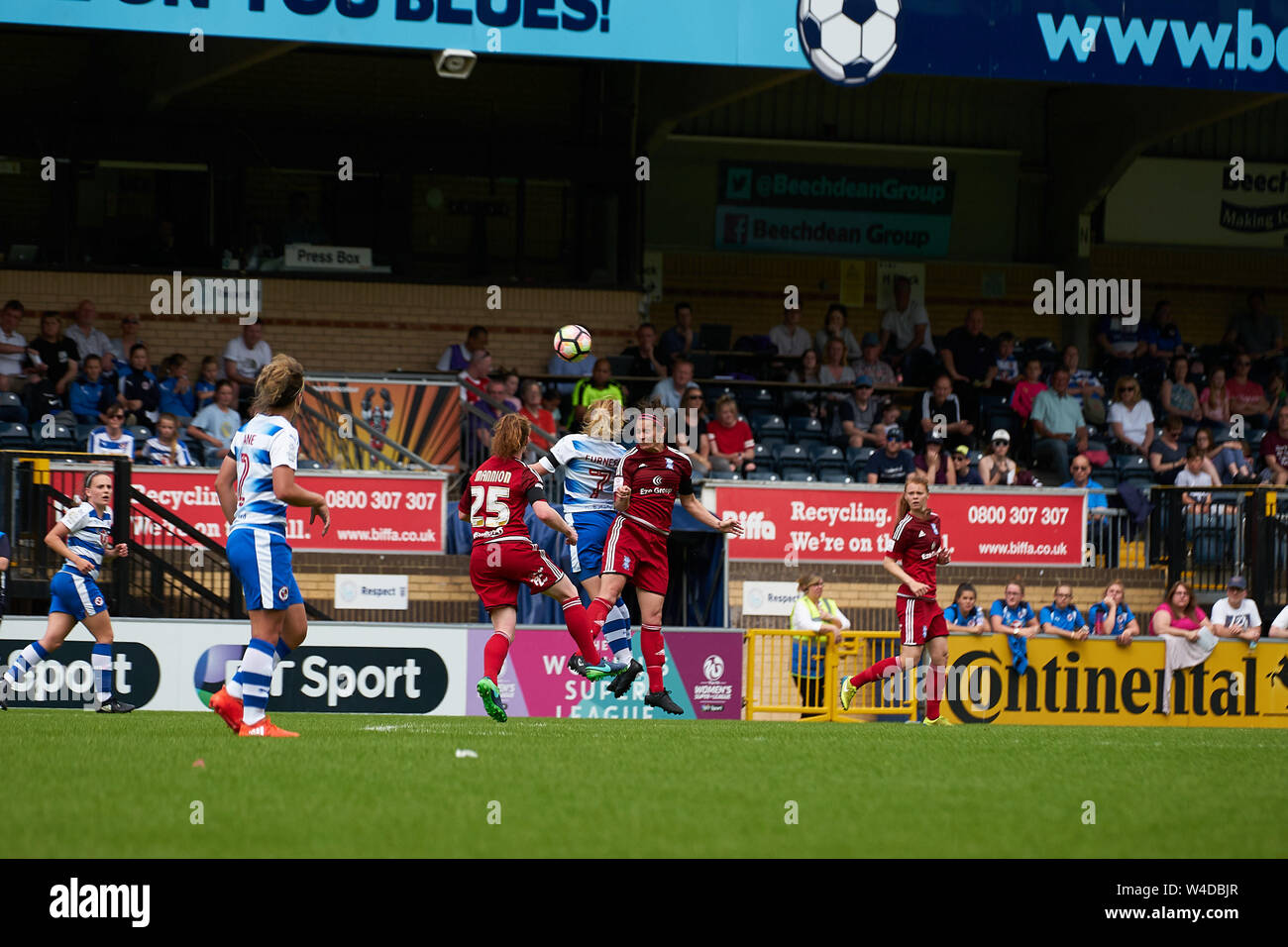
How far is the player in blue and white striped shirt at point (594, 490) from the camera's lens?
41.0ft

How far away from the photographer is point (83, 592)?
1351cm

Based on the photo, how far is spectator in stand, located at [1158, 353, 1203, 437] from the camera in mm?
24172

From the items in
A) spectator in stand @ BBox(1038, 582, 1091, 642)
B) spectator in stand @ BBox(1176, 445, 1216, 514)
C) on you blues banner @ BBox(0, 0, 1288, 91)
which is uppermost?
on you blues banner @ BBox(0, 0, 1288, 91)

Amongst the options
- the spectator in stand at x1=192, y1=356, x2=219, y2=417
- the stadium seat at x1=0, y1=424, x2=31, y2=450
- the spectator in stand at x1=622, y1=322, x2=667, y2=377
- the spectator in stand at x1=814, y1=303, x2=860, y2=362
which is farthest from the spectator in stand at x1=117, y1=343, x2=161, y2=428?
the spectator in stand at x1=814, y1=303, x2=860, y2=362

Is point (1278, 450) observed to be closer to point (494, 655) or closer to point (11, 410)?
point (494, 655)

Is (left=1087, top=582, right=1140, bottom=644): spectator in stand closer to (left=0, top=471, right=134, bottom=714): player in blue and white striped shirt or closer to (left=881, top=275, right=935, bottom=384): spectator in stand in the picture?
(left=881, top=275, right=935, bottom=384): spectator in stand

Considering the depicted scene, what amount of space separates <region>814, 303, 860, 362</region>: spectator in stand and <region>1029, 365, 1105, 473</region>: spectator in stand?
9.19ft

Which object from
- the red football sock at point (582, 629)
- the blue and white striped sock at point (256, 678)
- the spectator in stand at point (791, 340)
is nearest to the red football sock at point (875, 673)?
the red football sock at point (582, 629)

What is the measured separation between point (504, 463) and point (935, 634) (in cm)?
547

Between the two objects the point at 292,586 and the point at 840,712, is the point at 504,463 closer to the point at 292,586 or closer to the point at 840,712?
the point at 292,586

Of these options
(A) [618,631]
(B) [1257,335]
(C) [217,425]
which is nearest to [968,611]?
(A) [618,631]

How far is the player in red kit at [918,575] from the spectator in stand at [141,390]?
9498mm

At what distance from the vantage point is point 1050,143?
2841 cm
